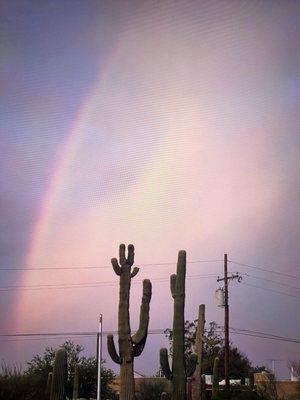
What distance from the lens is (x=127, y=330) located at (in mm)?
24656

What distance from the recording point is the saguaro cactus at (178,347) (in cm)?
2461

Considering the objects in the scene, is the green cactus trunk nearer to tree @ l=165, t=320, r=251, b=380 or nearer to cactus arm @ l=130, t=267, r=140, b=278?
cactus arm @ l=130, t=267, r=140, b=278

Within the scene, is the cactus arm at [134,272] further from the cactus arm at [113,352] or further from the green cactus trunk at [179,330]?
the cactus arm at [113,352]

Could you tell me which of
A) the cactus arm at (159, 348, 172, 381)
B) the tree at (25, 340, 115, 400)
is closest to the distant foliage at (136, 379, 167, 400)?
the tree at (25, 340, 115, 400)

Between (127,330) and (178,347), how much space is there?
256 centimetres

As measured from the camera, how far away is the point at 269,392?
141ft

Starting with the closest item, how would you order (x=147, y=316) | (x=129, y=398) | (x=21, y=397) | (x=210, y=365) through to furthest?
(x=129, y=398) → (x=147, y=316) → (x=21, y=397) → (x=210, y=365)

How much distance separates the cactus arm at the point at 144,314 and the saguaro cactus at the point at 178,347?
4.22 ft

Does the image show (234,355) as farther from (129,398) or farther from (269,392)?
(129,398)

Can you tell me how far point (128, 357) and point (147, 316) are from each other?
2108mm

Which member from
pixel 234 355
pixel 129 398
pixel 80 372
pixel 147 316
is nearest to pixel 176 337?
pixel 147 316

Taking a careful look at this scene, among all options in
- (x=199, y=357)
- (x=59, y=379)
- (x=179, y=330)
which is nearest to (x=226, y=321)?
(x=199, y=357)

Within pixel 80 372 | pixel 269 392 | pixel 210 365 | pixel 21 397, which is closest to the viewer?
pixel 21 397

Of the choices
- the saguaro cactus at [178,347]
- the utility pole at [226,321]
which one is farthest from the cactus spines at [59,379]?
the utility pole at [226,321]
